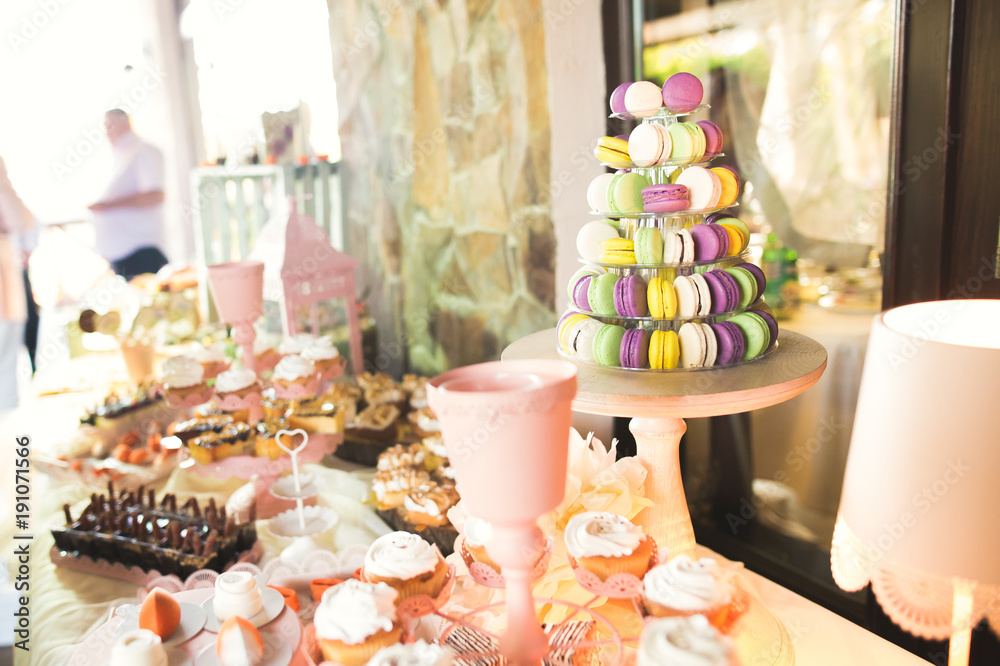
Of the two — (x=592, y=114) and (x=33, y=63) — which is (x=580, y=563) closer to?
(x=592, y=114)

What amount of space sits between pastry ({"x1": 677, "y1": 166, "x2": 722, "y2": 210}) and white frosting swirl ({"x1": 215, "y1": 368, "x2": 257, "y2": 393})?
1.29 metres

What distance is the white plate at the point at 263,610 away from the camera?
88 cm

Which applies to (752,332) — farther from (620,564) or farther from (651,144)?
(620,564)

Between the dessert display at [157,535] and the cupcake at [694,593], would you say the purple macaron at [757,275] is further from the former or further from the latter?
the dessert display at [157,535]

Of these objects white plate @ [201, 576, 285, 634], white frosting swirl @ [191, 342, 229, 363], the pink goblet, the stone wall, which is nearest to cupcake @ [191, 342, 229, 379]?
white frosting swirl @ [191, 342, 229, 363]

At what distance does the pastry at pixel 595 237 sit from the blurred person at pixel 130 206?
3639 mm

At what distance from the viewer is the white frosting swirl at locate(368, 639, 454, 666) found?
0.66 metres

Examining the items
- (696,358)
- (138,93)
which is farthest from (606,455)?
(138,93)

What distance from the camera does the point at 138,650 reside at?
76 cm

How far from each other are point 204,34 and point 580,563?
5.89 metres

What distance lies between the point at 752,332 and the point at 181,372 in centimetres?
154

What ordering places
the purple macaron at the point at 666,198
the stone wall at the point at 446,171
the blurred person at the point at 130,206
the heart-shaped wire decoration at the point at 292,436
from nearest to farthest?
1. the purple macaron at the point at 666,198
2. the heart-shaped wire decoration at the point at 292,436
3. the stone wall at the point at 446,171
4. the blurred person at the point at 130,206

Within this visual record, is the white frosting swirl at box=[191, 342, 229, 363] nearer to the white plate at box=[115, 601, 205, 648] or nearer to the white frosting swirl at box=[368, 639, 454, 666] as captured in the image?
the white plate at box=[115, 601, 205, 648]

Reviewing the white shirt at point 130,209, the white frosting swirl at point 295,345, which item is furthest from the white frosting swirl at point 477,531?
the white shirt at point 130,209
